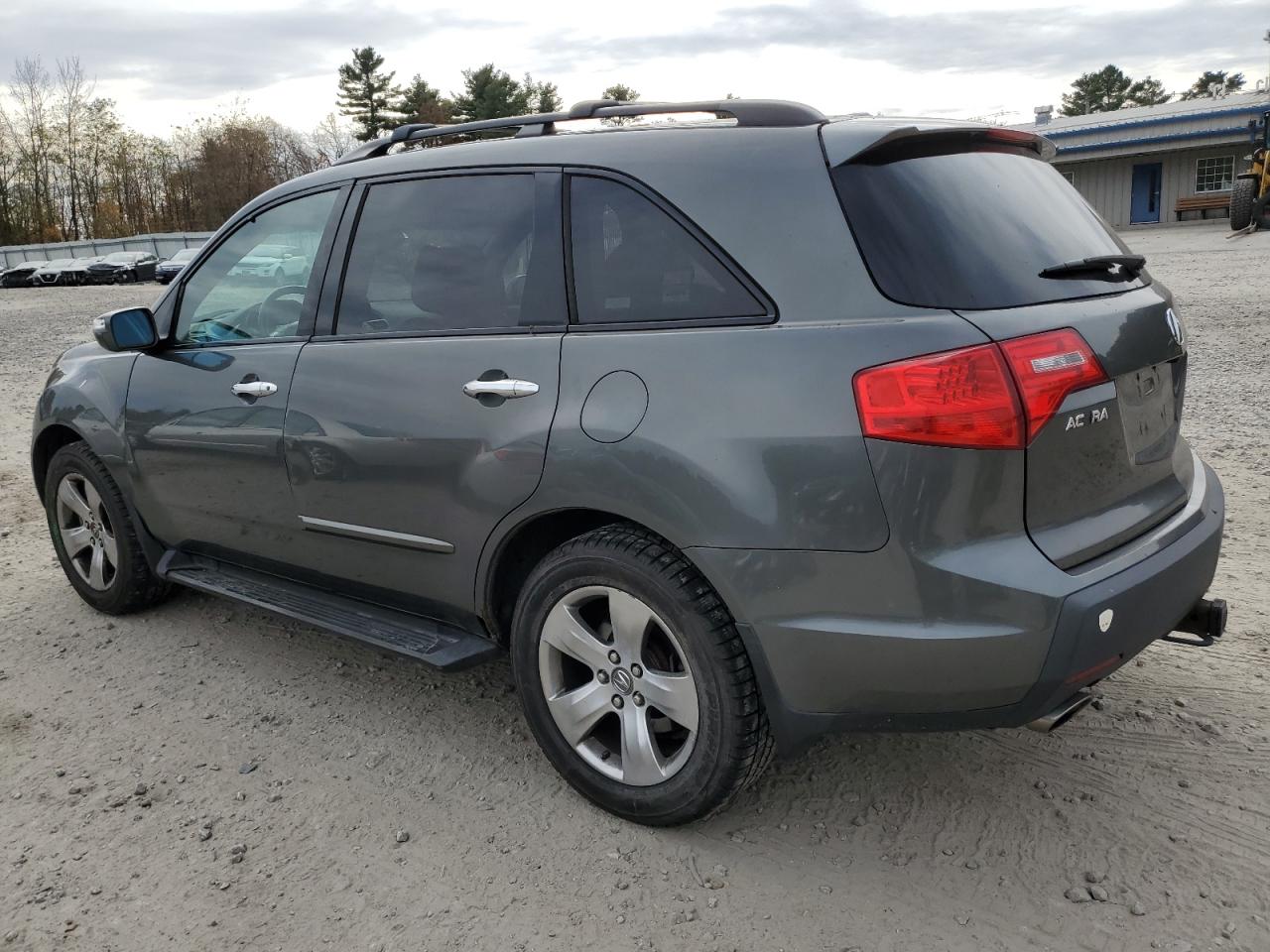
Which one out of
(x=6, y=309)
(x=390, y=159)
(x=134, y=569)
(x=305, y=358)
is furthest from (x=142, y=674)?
(x=6, y=309)

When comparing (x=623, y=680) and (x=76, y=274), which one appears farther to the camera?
(x=76, y=274)

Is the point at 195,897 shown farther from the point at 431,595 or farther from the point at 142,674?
the point at 142,674

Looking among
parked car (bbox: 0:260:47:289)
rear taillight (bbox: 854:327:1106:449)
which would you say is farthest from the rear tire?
parked car (bbox: 0:260:47:289)

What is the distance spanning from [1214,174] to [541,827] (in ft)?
146

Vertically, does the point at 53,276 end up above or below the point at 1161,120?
below

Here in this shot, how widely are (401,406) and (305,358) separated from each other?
54cm

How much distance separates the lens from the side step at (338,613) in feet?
10.4

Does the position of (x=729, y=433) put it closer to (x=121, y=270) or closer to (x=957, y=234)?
(x=957, y=234)

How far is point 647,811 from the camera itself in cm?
284

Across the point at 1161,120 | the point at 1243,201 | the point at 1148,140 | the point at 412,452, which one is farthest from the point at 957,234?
the point at 1161,120

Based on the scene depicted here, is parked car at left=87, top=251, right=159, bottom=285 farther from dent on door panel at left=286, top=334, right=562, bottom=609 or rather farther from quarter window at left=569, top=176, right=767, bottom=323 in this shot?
quarter window at left=569, top=176, right=767, bottom=323

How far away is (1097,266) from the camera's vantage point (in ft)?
8.86

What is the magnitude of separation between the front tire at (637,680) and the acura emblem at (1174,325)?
1403 millimetres

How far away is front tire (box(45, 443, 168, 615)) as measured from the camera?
444cm
